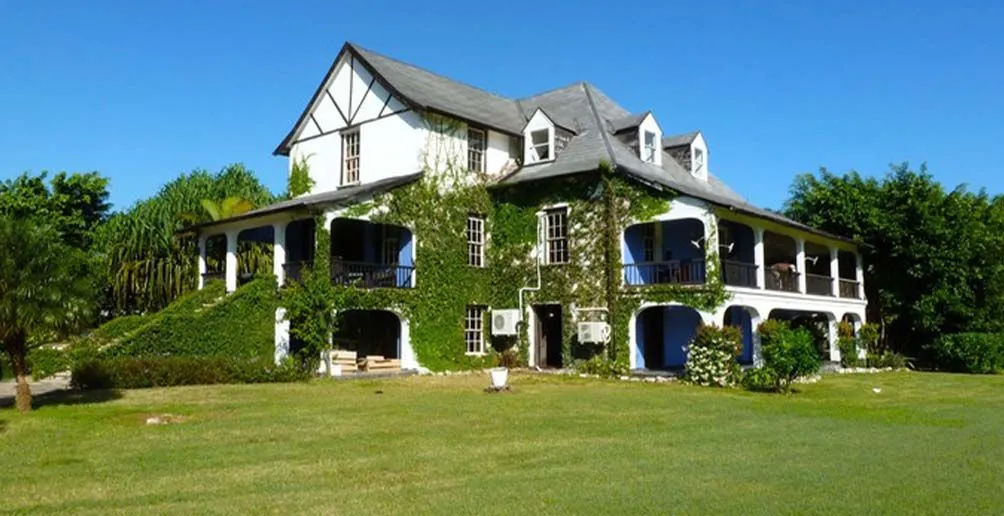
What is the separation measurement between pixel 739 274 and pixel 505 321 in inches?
296

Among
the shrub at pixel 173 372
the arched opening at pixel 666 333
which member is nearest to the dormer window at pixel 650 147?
the arched opening at pixel 666 333

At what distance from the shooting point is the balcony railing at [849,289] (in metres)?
30.5

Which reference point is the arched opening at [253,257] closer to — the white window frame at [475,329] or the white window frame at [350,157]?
the white window frame at [350,157]

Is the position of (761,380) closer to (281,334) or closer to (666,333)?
(666,333)

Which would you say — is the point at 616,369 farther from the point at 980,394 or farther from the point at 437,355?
the point at 980,394

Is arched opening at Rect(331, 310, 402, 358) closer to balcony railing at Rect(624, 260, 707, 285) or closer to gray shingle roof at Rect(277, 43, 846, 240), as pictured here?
gray shingle roof at Rect(277, 43, 846, 240)

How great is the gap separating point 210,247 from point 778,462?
1236 inches

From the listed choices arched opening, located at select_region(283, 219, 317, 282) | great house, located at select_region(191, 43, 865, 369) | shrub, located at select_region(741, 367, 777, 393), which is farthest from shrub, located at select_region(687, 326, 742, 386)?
A: arched opening, located at select_region(283, 219, 317, 282)

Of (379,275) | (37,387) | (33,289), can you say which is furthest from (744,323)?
(33,289)

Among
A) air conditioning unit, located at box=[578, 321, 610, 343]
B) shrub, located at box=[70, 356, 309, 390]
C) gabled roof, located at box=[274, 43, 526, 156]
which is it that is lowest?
shrub, located at box=[70, 356, 309, 390]

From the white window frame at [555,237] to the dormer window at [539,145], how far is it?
93.9 inches

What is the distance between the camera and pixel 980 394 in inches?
765

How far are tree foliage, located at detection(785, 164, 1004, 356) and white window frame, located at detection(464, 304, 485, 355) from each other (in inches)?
584

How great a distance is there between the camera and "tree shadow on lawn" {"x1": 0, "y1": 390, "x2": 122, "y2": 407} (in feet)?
47.9
